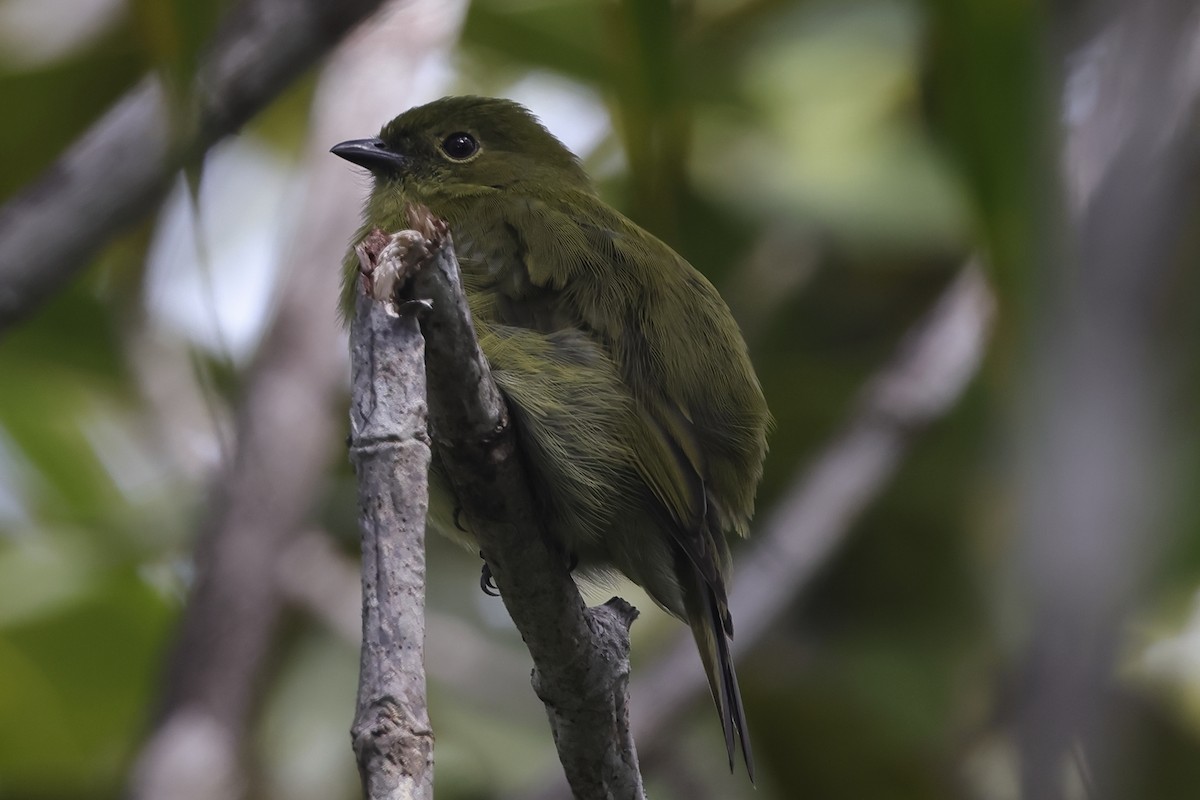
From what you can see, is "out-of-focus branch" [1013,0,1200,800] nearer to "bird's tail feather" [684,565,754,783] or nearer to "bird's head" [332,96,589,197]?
"bird's tail feather" [684,565,754,783]

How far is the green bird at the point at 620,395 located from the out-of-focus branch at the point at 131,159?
38 cm

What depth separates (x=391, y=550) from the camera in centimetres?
167

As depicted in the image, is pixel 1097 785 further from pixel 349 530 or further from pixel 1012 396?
pixel 349 530

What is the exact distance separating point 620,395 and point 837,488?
227 cm

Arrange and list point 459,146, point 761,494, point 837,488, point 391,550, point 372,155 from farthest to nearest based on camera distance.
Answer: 1. point 761,494
2. point 837,488
3. point 459,146
4. point 372,155
5. point 391,550

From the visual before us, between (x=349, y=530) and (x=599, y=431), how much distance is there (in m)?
3.68

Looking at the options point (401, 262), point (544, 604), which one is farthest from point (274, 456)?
point (401, 262)

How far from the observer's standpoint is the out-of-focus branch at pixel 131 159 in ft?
8.76

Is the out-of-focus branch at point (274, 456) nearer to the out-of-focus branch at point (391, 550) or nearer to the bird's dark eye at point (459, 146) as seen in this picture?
the bird's dark eye at point (459, 146)

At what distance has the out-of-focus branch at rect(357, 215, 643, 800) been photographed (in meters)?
2.14

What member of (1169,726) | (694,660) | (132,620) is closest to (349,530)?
(132,620)

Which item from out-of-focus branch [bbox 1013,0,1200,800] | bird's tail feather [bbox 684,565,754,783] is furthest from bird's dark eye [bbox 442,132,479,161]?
out-of-focus branch [bbox 1013,0,1200,800]

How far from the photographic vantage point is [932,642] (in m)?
6.14

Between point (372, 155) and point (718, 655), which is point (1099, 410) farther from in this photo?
point (372, 155)
